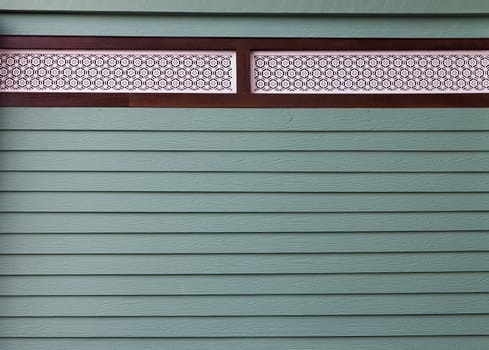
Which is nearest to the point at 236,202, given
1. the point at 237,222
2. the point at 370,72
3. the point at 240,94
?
the point at 237,222

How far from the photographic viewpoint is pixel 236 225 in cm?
299

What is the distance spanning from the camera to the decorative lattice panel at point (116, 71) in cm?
306

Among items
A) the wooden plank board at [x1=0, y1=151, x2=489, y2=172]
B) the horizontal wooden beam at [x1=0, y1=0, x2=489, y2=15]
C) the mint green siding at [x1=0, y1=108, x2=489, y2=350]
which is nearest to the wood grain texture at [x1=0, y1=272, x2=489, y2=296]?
the mint green siding at [x1=0, y1=108, x2=489, y2=350]

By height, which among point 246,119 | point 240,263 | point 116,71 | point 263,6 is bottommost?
point 240,263

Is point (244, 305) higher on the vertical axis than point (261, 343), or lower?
higher

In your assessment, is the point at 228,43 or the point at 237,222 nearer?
the point at 237,222

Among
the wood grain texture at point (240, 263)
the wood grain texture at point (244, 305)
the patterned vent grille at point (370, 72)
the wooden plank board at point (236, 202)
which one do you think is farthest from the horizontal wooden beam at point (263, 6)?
the wood grain texture at point (244, 305)

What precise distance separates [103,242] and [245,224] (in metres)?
0.69

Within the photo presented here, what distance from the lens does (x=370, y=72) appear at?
3.13 m

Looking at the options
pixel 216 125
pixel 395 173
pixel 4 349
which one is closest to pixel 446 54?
pixel 395 173

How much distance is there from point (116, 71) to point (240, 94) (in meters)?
0.63

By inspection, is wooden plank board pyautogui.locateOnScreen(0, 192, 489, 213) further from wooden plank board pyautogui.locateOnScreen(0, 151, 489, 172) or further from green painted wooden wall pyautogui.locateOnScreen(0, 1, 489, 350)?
wooden plank board pyautogui.locateOnScreen(0, 151, 489, 172)

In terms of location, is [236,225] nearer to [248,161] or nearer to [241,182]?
[241,182]

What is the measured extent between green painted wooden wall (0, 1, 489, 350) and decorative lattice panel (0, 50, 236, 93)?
0.12m
